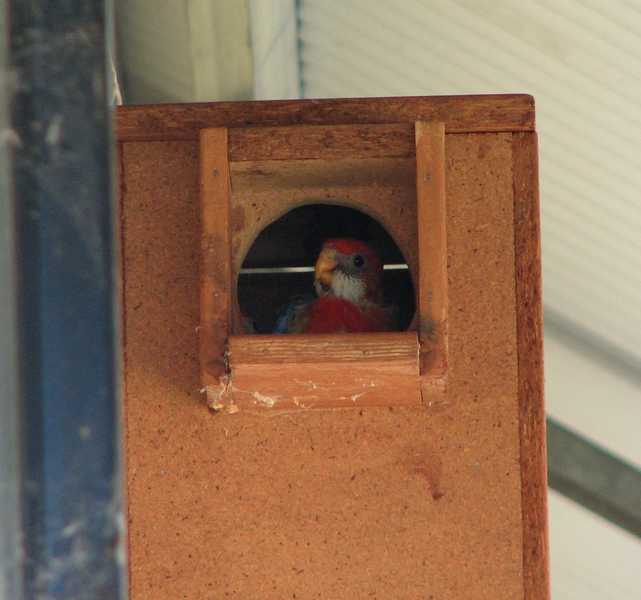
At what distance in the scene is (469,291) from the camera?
209 cm

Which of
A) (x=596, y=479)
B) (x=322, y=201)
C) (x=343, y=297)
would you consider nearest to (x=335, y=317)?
(x=343, y=297)

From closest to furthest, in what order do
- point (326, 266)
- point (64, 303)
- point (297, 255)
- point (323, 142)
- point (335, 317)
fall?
point (64, 303) → point (323, 142) → point (335, 317) → point (326, 266) → point (297, 255)

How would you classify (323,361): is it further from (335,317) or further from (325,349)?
(335,317)

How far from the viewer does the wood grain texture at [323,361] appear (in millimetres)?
1874

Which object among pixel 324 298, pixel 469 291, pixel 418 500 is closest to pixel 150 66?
pixel 324 298

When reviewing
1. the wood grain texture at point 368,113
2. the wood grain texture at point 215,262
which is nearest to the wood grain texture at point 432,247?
the wood grain texture at point 368,113

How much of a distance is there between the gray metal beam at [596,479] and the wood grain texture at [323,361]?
6.03 ft

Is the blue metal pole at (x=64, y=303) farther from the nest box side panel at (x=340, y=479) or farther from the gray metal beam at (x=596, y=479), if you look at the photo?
the gray metal beam at (x=596, y=479)

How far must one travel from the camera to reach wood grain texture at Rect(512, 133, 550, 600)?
2.05 meters

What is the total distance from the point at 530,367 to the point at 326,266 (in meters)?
0.60

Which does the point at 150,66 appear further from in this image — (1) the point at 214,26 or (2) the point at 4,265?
(2) the point at 4,265

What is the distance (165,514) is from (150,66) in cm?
122

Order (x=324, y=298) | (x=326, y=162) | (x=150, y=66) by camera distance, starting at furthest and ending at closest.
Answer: (x=150, y=66) → (x=324, y=298) → (x=326, y=162)

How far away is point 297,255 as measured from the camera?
9.10ft
